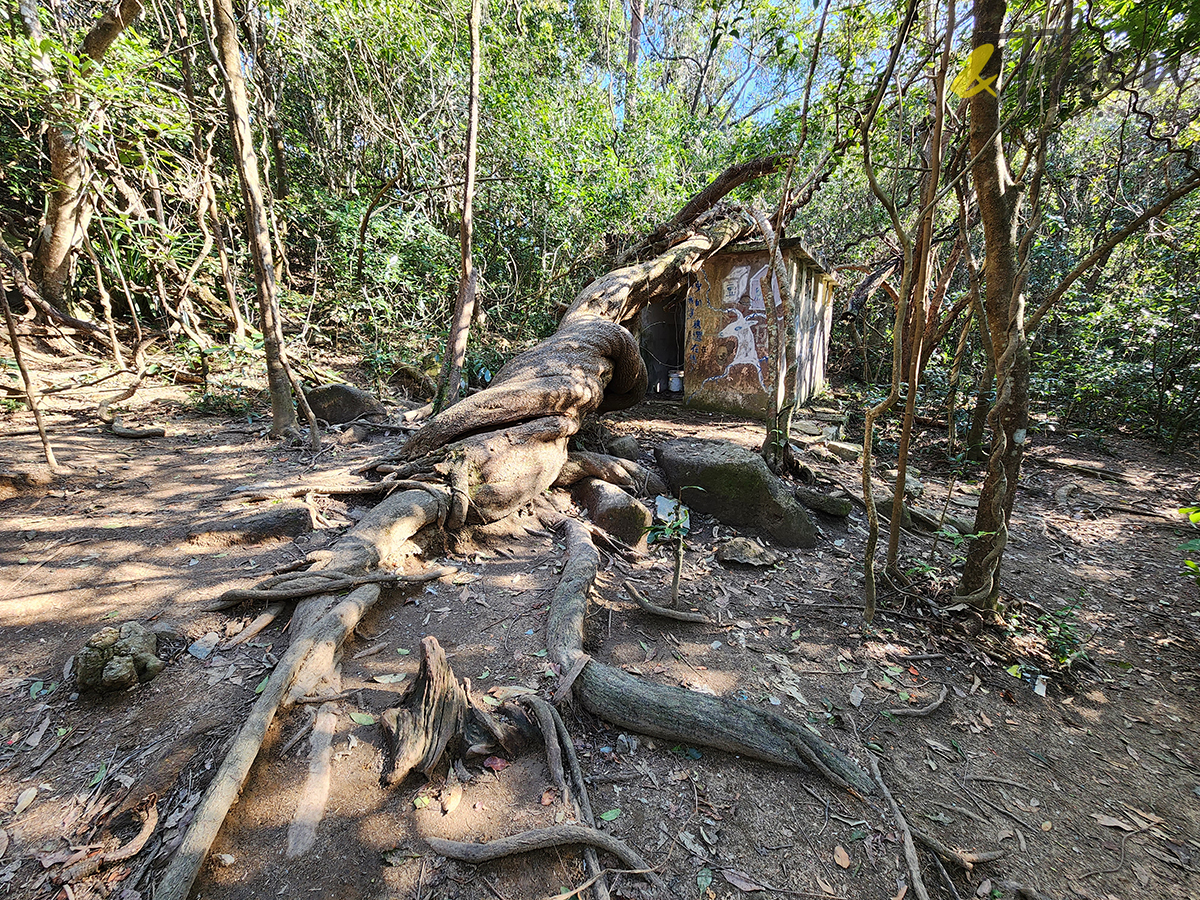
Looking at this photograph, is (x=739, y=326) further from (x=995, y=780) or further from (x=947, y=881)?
(x=947, y=881)

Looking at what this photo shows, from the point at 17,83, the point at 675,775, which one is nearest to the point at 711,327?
the point at 675,775

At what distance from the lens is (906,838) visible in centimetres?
180

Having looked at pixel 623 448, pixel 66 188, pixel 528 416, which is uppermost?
pixel 66 188

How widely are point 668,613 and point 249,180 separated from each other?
482cm

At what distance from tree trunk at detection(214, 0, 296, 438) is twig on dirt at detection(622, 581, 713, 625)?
150 inches

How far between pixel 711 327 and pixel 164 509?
7706mm

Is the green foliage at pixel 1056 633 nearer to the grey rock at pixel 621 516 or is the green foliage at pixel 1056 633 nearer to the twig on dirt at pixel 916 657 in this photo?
the twig on dirt at pixel 916 657

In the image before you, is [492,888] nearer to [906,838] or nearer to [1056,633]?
[906,838]

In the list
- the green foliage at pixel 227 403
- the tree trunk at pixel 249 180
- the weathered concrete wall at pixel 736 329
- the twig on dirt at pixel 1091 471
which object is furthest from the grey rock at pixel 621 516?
the twig on dirt at pixel 1091 471

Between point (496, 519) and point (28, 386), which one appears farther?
point (496, 519)

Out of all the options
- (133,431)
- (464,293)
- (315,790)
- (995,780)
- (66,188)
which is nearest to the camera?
(315,790)

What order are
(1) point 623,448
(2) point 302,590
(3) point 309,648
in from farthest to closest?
(1) point 623,448
(2) point 302,590
(3) point 309,648

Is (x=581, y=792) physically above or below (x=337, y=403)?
below

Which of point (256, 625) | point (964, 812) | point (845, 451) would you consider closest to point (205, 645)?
point (256, 625)
